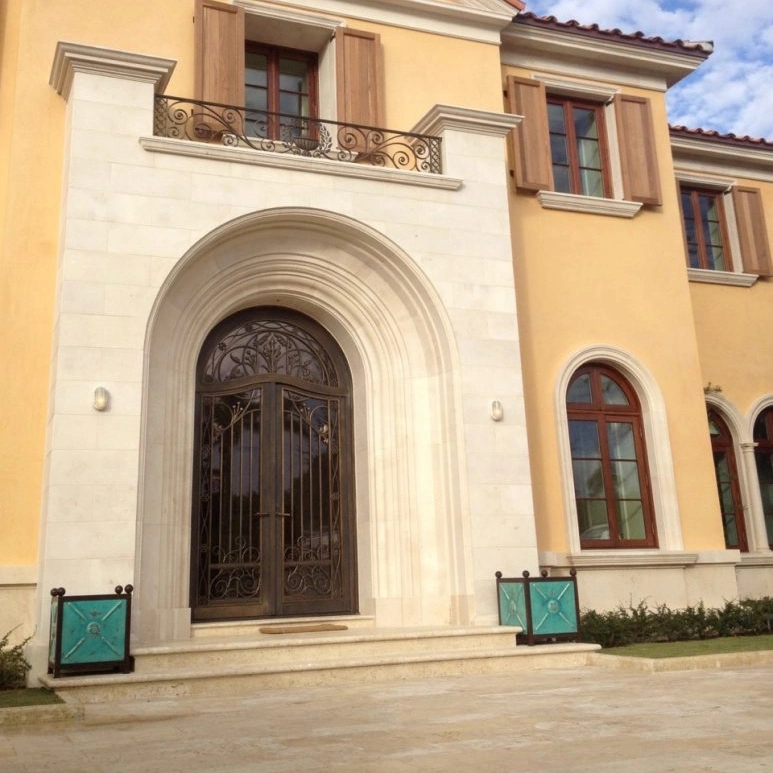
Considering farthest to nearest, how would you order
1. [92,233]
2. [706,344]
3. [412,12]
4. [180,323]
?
[706,344], [412,12], [180,323], [92,233]

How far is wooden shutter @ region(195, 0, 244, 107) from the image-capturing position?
11.2 m

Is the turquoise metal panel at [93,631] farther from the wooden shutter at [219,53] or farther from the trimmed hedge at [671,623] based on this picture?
the wooden shutter at [219,53]

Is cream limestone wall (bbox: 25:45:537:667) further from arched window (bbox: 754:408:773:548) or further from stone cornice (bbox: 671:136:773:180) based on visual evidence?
arched window (bbox: 754:408:773:548)

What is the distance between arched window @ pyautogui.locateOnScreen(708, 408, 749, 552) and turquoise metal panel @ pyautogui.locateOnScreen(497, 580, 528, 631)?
5558 millimetres

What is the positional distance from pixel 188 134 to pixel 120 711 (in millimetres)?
6956

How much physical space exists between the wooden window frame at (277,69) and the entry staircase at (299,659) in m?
6.90

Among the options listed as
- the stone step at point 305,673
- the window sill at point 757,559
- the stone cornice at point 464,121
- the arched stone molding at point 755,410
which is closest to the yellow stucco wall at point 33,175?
the stone cornice at point 464,121

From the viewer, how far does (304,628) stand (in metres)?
10.2

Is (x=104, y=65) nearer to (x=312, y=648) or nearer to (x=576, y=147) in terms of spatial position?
(x=312, y=648)

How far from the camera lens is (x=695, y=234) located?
15625 millimetres

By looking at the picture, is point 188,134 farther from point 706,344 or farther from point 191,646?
point 706,344

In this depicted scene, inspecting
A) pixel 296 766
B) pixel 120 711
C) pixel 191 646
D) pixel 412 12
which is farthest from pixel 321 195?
pixel 296 766

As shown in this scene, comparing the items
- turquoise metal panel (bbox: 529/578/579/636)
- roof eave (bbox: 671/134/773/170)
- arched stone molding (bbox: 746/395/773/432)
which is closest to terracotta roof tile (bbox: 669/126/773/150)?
roof eave (bbox: 671/134/773/170)

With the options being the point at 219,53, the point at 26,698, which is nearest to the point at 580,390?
the point at 219,53
